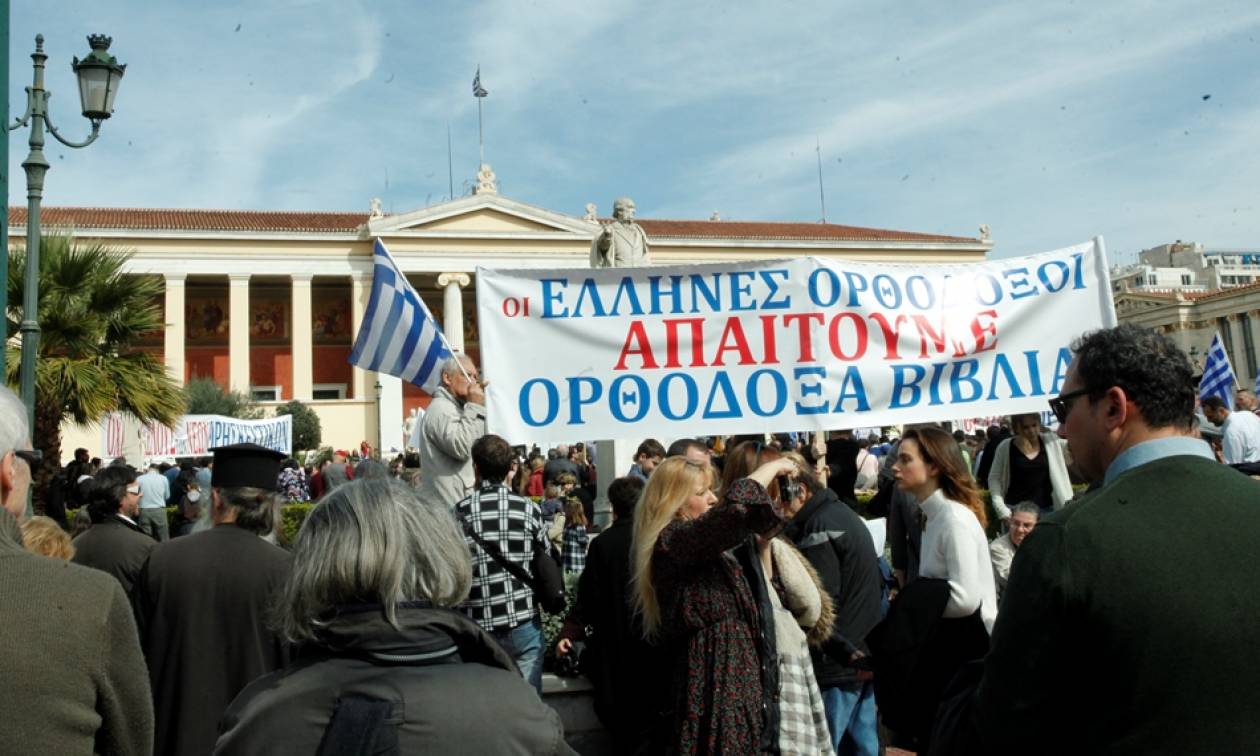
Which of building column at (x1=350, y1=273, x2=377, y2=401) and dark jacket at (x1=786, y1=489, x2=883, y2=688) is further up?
building column at (x1=350, y1=273, x2=377, y2=401)

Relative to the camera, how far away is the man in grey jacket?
4996 millimetres

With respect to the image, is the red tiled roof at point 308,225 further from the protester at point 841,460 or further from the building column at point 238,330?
the protester at point 841,460

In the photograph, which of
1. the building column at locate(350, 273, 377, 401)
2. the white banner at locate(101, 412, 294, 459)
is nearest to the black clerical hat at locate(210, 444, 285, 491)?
the white banner at locate(101, 412, 294, 459)

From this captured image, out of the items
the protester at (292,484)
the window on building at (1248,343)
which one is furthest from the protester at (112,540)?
the window on building at (1248,343)

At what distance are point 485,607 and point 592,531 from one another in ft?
17.5

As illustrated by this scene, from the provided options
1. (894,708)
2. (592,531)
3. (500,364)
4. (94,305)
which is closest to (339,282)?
(94,305)

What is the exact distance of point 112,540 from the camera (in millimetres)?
4434

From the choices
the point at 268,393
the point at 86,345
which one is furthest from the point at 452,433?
the point at 268,393

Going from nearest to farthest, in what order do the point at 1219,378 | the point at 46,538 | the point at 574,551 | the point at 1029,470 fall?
the point at 46,538 → the point at 1029,470 → the point at 574,551 → the point at 1219,378

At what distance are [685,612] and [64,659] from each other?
1822 mm

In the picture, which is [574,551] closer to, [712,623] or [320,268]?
[712,623]

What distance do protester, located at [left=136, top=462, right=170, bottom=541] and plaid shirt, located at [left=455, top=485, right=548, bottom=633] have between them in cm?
844

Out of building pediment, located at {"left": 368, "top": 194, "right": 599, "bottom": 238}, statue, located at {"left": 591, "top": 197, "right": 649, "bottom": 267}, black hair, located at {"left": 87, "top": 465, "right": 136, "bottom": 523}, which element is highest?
building pediment, located at {"left": 368, "top": 194, "right": 599, "bottom": 238}

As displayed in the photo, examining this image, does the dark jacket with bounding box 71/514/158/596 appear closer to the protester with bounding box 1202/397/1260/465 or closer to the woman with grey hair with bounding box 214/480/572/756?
the woman with grey hair with bounding box 214/480/572/756
